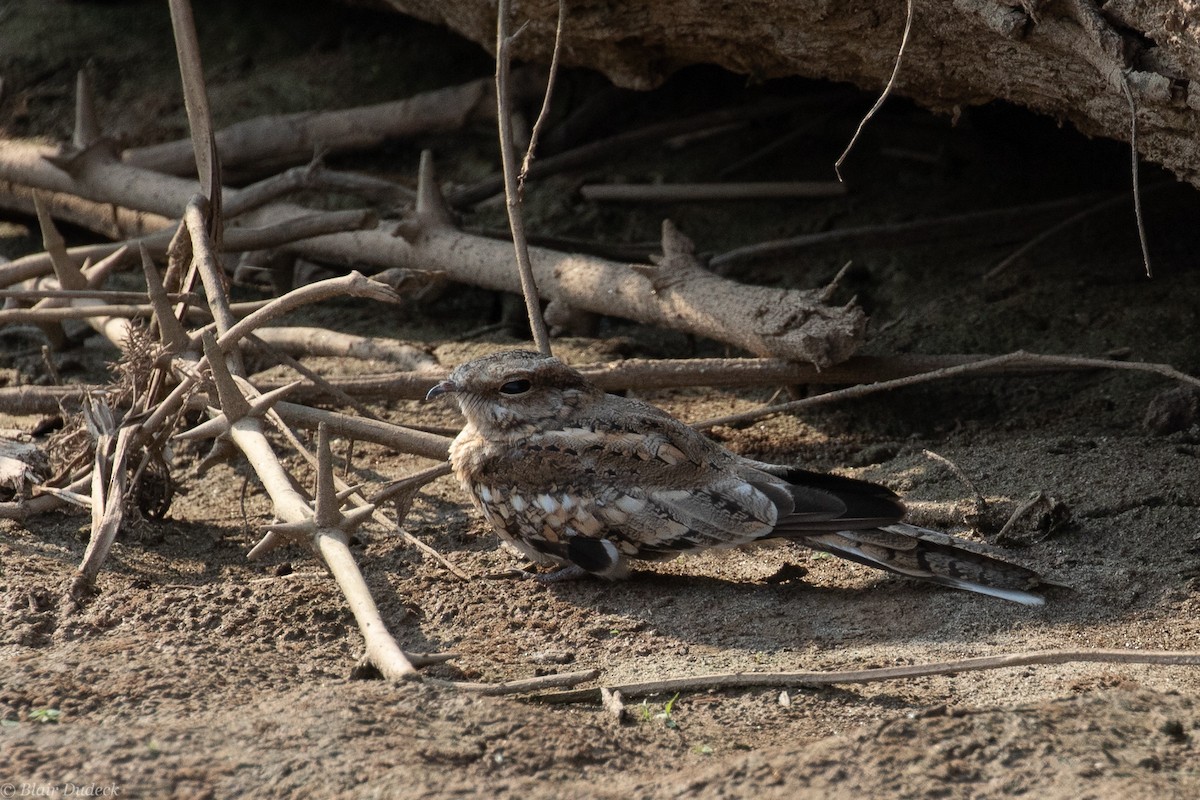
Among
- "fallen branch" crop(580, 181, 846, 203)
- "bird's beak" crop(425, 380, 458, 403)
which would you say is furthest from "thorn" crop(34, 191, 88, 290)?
"fallen branch" crop(580, 181, 846, 203)

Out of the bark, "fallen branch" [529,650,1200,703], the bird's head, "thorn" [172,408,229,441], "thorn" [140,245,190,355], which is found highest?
the bark

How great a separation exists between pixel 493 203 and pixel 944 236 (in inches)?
98.1

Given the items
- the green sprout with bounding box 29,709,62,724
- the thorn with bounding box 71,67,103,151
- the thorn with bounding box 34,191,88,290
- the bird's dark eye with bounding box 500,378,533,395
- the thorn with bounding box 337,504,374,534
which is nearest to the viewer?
the green sprout with bounding box 29,709,62,724

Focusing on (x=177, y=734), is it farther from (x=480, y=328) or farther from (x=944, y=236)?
(x=944, y=236)

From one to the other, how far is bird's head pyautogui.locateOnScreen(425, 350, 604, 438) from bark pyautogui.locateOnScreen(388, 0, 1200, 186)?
5.75 ft

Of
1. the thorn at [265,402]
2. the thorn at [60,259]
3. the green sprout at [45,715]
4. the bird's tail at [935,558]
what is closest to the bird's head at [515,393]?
the thorn at [265,402]

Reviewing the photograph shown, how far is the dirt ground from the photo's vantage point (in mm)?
2658

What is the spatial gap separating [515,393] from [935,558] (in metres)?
1.42

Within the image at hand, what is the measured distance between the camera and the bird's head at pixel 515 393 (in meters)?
3.94

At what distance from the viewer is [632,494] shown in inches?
149

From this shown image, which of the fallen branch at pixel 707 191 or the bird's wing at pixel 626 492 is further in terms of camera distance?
the fallen branch at pixel 707 191

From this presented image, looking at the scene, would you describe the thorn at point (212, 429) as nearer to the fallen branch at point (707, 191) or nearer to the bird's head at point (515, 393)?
the bird's head at point (515, 393)

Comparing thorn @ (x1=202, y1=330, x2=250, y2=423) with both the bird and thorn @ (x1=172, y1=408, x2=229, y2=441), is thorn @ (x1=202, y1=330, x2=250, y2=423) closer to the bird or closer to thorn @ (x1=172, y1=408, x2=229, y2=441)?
thorn @ (x1=172, y1=408, x2=229, y2=441)

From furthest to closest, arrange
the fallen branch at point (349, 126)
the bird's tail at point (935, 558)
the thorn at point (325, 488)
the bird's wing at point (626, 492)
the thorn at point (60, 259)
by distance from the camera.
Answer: the fallen branch at point (349, 126), the thorn at point (60, 259), the bird's wing at point (626, 492), the bird's tail at point (935, 558), the thorn at point (325, 488)
